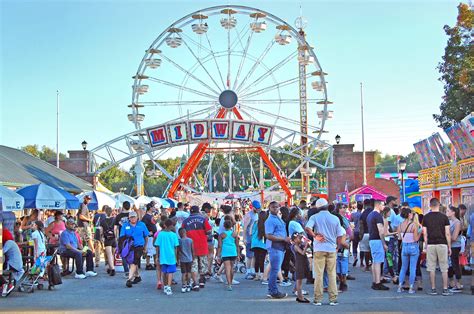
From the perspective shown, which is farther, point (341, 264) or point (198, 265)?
point (198, 265)

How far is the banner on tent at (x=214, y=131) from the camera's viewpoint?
117 ft

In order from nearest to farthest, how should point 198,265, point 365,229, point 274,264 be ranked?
point 274,264
point 198,265
point 365,229

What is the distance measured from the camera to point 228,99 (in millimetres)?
40375

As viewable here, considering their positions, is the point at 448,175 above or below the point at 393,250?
above

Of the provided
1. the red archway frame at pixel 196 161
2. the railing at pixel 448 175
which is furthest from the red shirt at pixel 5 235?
the red archway frame at pixel 196 161

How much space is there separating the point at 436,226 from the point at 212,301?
13.8 ft

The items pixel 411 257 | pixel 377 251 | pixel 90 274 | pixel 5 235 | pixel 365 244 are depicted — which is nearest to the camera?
pixel 411 257

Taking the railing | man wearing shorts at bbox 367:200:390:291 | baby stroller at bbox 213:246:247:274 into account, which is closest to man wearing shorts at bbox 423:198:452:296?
man wearing shorts at bbox 367:200:390:291

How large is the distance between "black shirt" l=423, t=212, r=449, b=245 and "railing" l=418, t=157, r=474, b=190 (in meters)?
7.20

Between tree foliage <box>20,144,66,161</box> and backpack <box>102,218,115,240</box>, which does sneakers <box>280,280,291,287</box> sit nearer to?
backpack <box>102,218,115,240</box>

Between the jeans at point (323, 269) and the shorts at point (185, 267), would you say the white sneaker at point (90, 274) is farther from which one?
the jeans at point (323, 269)

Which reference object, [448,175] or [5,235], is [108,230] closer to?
[5,235]

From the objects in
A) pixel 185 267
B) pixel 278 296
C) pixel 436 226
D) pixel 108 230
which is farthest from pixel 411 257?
pixel 108 230

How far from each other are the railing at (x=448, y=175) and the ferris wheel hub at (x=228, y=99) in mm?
15686
